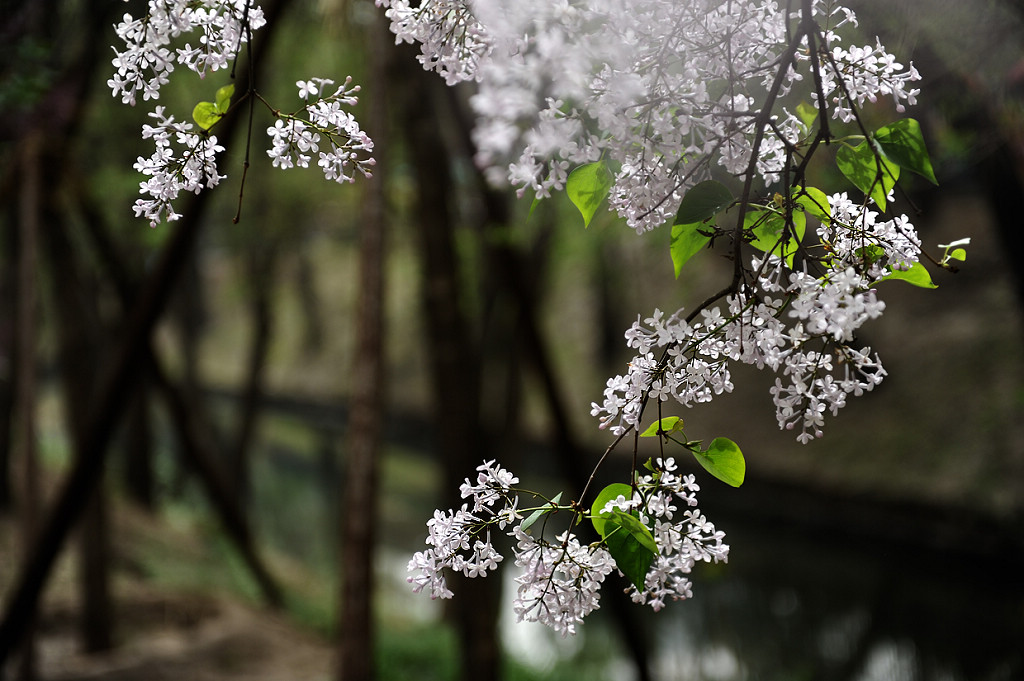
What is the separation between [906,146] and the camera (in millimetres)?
1130

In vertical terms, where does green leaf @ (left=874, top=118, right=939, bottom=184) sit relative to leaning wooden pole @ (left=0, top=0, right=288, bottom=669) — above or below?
below

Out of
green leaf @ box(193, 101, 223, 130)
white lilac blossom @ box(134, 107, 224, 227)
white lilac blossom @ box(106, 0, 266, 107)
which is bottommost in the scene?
white lilac blossom @ box(134, 107, 224, 227)

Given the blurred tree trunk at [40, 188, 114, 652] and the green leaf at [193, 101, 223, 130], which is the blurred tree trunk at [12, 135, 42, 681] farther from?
the green leaf at [193, 101, 223, 130]

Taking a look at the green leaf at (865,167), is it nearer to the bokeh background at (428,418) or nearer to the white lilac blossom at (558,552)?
the bokeh background at (428,418)

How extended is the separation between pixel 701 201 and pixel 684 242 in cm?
9

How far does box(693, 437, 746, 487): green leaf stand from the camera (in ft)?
3.78

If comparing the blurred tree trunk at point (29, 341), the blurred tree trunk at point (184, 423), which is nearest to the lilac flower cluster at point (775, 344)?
the blurred tree trunk at point (184, 423)

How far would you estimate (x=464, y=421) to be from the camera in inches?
252

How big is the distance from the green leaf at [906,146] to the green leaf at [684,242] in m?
0.28

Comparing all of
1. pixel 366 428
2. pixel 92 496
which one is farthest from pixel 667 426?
pixel 92 496

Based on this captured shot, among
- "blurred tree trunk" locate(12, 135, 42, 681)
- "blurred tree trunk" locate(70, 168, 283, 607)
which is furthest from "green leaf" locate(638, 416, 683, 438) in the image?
"blurred tree trunk" locate(12, 135, 42, 681)

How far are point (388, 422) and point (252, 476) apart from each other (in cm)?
350

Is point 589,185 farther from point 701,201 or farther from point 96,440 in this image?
point 96,440

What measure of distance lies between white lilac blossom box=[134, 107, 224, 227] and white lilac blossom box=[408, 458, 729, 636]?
64cm
